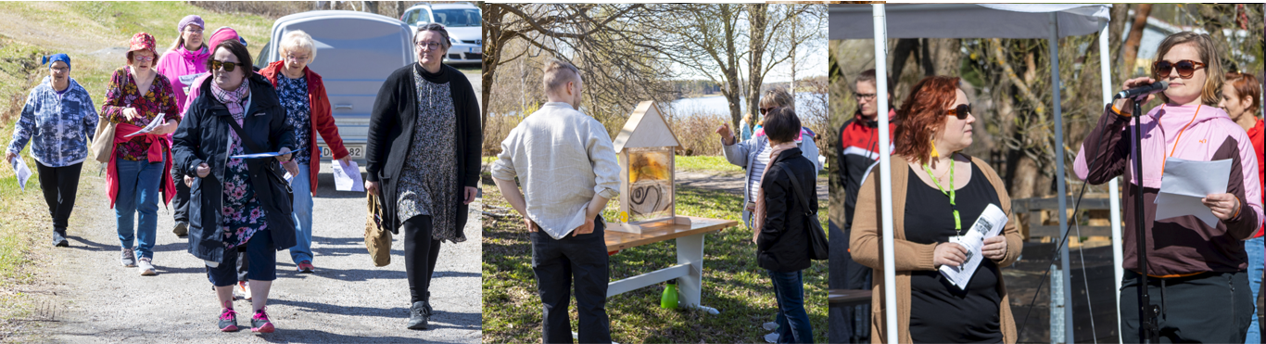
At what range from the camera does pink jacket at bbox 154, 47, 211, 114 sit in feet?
13.5

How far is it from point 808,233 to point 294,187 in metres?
2.69

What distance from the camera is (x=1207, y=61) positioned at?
2955 mm

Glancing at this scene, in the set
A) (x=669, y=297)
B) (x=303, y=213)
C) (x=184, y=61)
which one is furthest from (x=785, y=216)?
(x=184, y=61)

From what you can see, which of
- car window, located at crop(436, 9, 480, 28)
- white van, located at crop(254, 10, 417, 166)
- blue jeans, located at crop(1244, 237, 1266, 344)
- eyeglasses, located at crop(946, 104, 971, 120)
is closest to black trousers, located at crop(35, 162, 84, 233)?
white van, located at crop(254, 10, 417, 166)

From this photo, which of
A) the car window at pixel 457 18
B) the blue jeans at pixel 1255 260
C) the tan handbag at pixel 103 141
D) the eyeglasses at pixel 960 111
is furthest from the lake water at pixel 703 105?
the car window at pixel 457 18

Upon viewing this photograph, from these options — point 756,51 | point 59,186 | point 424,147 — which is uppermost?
point 756,51

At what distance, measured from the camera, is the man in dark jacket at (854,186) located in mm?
2988

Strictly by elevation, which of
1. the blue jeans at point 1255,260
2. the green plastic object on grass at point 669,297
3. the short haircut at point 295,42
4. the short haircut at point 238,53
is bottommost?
the green plastic object on grass at point 669,297

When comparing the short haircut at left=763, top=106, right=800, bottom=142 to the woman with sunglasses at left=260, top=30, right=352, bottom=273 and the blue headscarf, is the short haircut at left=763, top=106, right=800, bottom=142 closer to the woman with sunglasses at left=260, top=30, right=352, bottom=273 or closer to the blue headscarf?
the woman with sunglasses at left=260, top=30, right=352, bottom=273

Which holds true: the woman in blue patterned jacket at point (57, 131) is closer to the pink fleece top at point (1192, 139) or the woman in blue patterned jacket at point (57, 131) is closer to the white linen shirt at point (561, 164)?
the white linen shirt at point (561, 164)

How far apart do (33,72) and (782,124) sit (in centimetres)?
383

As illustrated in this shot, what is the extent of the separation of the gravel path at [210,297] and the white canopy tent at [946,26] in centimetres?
205

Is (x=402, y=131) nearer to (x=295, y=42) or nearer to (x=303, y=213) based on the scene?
(x=295, y=42)

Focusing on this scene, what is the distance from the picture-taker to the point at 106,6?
14.6ft
